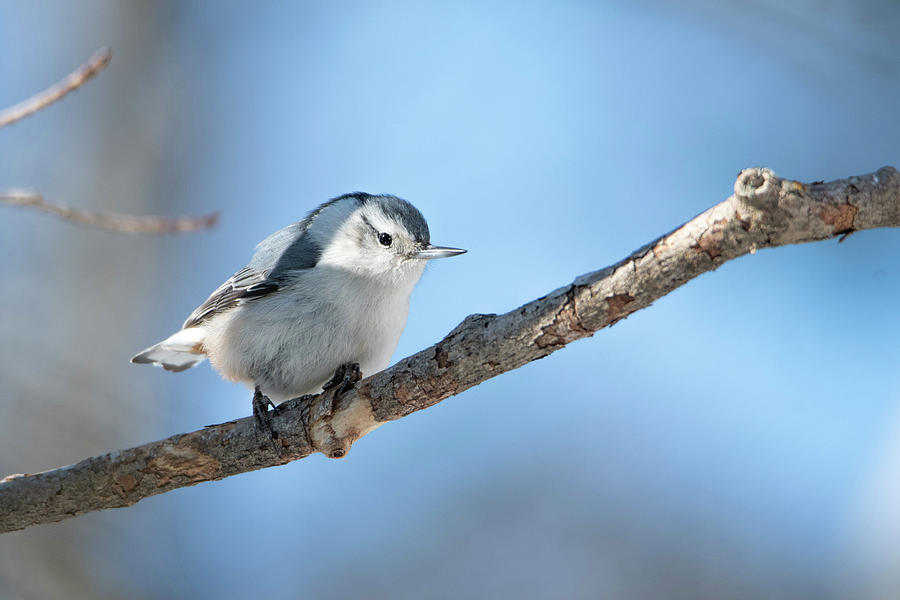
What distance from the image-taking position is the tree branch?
4.28ft

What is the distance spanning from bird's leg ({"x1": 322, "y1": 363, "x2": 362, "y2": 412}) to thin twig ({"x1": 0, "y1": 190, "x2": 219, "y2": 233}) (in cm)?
54

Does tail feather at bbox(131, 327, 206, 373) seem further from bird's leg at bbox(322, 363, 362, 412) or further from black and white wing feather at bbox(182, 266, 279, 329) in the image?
bird's leg at bbox(322, 363, 362, 412)

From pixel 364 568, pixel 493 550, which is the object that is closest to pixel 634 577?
pixel 493 550

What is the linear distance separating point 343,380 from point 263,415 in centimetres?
23

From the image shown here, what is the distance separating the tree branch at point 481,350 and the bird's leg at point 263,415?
0.05 feet

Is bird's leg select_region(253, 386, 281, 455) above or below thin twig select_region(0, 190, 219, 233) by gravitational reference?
below

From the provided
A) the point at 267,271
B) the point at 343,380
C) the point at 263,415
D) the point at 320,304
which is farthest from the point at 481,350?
the point at 267,271

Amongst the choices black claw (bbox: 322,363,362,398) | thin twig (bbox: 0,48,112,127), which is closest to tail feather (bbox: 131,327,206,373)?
black claw (bbox: 322,363,362,398)

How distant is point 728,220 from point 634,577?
2651 millimetres

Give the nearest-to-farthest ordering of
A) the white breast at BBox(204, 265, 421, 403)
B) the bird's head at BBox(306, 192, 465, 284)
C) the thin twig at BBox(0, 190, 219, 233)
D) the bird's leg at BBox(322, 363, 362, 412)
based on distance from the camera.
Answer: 1. the thin twig at BBox(0, 190, 219, 233)
2. the bird's leg at BBox(322, 363, 362, 412)
3. the white breast at BBox(204, 265, 421, 403)
4. the bird's head at BBox(306, 192, 465, 284)

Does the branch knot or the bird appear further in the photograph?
the bird

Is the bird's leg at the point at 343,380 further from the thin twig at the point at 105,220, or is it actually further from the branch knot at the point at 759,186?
the branch knot at the point at 759,186

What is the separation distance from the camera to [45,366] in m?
3.77

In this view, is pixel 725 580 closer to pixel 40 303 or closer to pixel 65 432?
pixel 65 432
